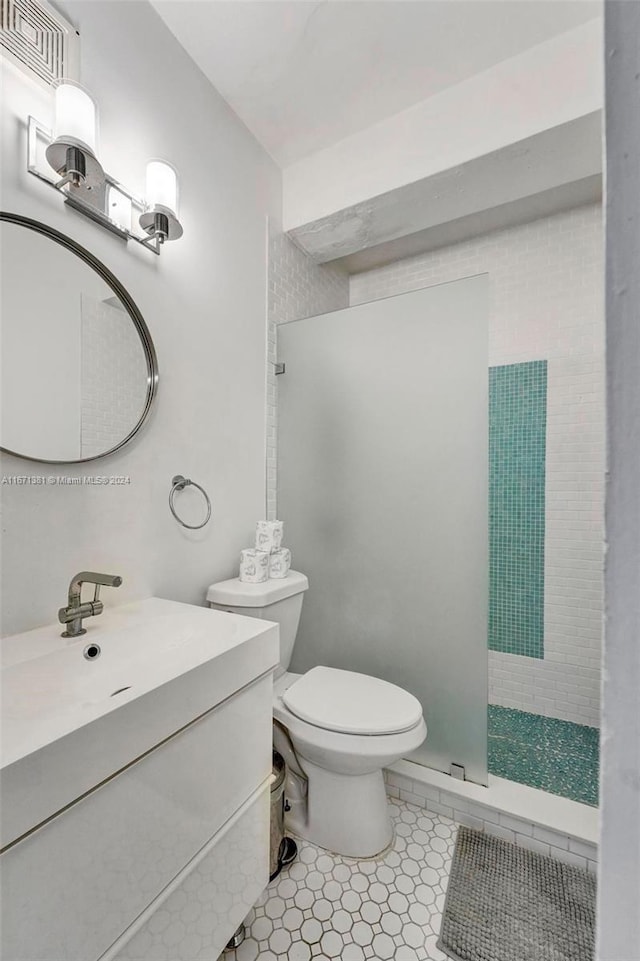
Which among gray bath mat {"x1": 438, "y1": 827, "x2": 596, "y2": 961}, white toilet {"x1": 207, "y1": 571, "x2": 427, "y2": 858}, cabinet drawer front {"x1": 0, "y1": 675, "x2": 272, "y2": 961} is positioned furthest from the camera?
white toilet {"x1": 207, "y1": 571, "x2": 427, "y2": 858}

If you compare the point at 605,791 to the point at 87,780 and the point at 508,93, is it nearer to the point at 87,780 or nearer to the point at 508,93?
the point at 87,780

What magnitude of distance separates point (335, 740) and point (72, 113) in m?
1.77

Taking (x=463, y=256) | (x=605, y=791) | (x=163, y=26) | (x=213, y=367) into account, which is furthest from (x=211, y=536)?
(x=463, y=256)

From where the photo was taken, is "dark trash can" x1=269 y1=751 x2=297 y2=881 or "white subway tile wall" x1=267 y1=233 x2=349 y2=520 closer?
"dark trash can" x1=269 y1=751 x2=297 y2=881

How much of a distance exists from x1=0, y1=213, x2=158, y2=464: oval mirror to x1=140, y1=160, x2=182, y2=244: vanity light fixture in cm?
21

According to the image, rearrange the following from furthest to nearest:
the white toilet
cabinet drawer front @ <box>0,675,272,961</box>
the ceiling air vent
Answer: the white toilet → the ceiling air vent → cabinet drawer front @ <box>0,675,272,961</box>

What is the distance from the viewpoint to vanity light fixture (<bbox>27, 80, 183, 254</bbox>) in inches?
40.2

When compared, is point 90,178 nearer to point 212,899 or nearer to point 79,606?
point 79,606

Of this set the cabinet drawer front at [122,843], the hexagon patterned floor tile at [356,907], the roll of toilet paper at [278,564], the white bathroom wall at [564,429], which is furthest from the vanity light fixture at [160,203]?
the hexagon patterned floor tile at [356,907]

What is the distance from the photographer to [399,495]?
1.69 metres

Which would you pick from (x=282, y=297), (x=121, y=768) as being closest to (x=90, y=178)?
(x=282, y=297)

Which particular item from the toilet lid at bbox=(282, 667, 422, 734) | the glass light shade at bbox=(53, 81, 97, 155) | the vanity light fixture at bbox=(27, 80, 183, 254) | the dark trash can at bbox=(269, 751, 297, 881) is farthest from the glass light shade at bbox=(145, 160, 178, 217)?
the dark trash can at bbox=(269, 751, 297, 881)

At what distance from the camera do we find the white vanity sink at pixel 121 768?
58 centimetres

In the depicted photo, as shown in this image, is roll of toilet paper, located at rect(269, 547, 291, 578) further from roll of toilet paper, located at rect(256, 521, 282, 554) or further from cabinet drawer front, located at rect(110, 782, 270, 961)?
cabinet drawer front, located at rect(110, 782, 270, 961)
